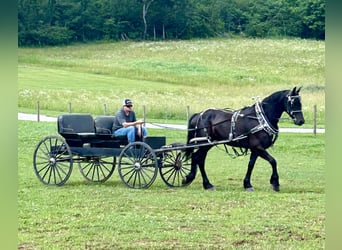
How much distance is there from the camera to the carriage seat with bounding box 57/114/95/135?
9969 millimetres

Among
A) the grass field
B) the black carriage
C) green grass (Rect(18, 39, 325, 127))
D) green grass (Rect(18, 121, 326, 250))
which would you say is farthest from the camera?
green grass (Rect(18, 39, 325, 127))

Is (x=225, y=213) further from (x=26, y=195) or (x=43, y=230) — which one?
(x=26, y=195)

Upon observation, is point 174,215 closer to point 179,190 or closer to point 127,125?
point 179,190

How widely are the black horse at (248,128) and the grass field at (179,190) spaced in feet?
1.42

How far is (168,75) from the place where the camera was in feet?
123

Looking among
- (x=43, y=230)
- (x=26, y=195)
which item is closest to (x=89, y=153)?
(x=26, y=195)

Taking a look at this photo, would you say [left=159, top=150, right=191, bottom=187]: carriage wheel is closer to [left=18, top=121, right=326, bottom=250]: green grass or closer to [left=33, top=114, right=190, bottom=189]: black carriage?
[left=33, top=114, right=190, bottom=189]: black carriage

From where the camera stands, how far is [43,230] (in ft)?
19.6

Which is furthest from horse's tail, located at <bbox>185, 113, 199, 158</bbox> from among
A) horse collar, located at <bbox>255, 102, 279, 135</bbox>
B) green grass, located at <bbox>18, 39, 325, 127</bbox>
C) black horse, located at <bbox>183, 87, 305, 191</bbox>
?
green grass, located at <bbox>18, 39, 325, 127</bbox>

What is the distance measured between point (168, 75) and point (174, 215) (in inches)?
1214

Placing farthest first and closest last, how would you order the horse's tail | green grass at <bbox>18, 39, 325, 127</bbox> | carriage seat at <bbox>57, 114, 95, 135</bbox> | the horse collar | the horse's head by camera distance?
green grass at <bbox>18, 39, 325, 127</bbox>, the horse's tail, carriage seat at <bbox>57, 114, 95, 135</bbox>, the horse collar, the horse's head

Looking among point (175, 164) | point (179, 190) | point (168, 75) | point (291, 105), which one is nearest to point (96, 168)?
point (175, 164)

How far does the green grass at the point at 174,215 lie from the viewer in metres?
5.39

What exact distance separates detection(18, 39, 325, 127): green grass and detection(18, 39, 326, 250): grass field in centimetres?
10
